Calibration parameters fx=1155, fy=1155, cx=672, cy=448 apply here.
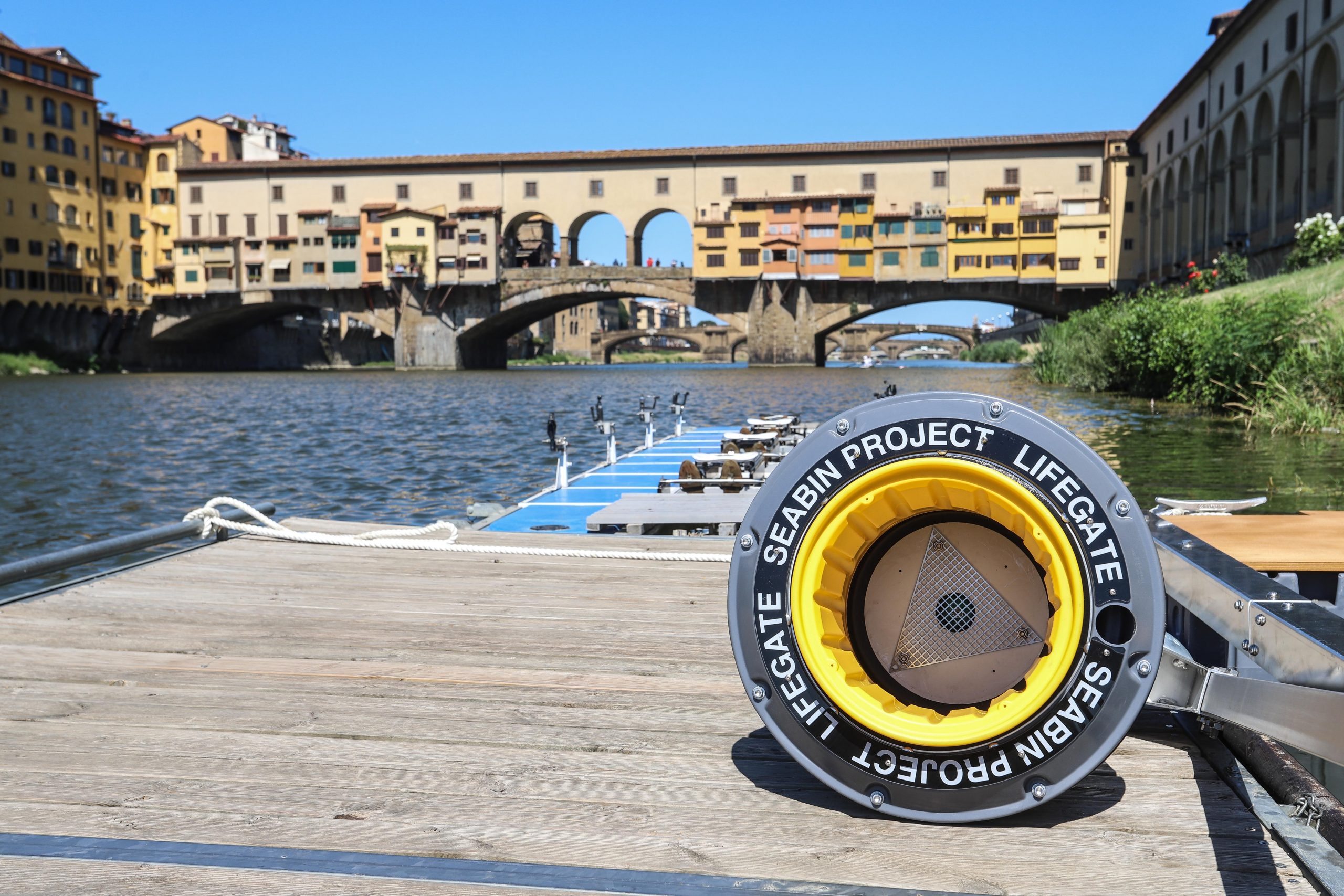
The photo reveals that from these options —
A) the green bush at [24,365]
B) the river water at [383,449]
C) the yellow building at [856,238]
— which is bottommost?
the river water at [383,449]

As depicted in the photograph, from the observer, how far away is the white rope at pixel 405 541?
4.22 metres

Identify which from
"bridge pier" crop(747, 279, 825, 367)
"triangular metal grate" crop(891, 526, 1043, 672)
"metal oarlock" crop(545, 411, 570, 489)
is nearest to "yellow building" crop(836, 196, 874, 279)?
"bridge pier" crop(747, 279, 825, 367)

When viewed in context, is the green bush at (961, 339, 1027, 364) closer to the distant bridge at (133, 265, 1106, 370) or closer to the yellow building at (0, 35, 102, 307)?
the distant bridge at (133, 265, 1106, 370)

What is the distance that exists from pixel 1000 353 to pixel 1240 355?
6350cm

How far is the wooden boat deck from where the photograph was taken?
5.70ft

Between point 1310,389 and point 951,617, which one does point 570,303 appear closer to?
point 1310,389

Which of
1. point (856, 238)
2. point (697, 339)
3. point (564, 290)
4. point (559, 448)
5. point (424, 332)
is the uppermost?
point (856, 238)

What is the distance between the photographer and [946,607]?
A: 1971 mm

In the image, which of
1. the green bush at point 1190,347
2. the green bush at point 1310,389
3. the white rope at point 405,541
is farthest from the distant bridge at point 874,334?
the white rope at point 405,541

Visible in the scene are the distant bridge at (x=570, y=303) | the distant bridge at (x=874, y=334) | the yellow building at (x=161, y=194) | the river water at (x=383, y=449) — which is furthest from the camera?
the distant bridge at (x=874, y=334)

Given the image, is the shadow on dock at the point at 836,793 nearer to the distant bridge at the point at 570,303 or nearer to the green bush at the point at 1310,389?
the green bush at the point at 1310,389

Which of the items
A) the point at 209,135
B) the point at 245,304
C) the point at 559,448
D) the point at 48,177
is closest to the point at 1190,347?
the point at 559,448

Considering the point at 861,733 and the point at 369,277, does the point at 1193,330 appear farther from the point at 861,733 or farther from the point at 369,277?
the point at 369,277

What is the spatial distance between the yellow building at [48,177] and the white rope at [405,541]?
5809 cm
